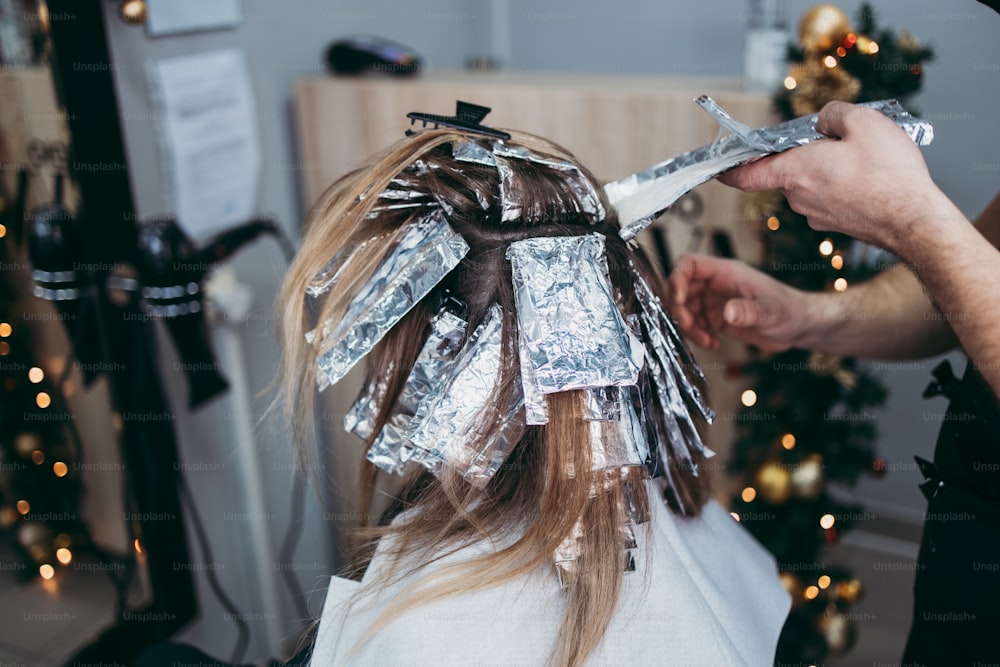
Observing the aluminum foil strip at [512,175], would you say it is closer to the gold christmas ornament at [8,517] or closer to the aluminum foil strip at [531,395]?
the aluminum foil strip at [531,395]

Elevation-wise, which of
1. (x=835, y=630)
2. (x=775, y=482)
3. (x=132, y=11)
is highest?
(x=132, y=11)

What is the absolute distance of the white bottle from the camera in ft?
4.48

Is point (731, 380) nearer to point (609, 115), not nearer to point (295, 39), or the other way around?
point (609, 115)

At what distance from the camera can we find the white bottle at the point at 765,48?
1364mm

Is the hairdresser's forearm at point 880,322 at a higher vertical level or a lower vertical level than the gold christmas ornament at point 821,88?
lower

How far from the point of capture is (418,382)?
736 millimetres

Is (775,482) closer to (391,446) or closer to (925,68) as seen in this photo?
(391,446)

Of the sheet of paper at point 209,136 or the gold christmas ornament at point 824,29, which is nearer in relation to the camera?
the gold christmas ornament at point 824,29

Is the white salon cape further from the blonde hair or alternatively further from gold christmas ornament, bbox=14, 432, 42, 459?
gold christmas ornament, bbox=14, 432, 42, 459

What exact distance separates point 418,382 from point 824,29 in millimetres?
999

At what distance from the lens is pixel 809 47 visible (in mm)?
1271

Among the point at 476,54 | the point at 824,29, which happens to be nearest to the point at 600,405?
the point at 824,29

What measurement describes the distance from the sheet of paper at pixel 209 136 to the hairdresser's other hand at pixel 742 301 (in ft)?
→ 3.19

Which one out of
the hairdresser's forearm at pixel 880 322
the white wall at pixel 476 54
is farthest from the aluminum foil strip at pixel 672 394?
the white wall at pixel 476 54
